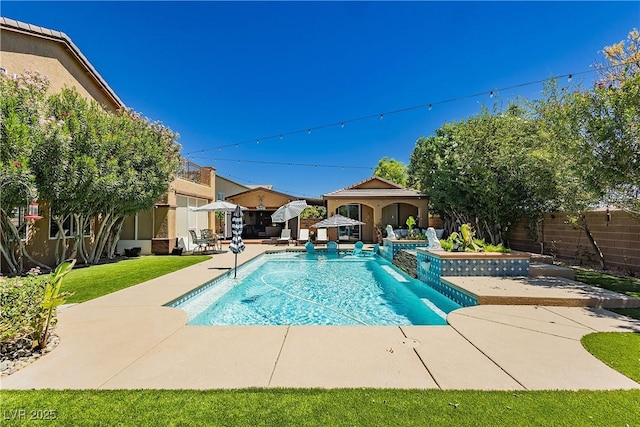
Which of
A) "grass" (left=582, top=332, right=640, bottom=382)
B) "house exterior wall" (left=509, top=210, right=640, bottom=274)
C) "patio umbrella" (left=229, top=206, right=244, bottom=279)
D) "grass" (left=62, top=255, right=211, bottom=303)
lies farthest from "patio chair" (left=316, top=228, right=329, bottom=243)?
"grass" (left=582, top=332, right=640, bottom=382)

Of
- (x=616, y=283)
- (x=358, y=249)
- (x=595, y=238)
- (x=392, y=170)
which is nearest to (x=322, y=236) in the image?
(x=358, y=249)

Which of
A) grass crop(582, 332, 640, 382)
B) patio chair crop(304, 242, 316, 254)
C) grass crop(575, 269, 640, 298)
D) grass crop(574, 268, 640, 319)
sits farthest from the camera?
patio chair crop(304, 242, 316, 254)

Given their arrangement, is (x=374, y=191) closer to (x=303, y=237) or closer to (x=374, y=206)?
(x=374, y=206)

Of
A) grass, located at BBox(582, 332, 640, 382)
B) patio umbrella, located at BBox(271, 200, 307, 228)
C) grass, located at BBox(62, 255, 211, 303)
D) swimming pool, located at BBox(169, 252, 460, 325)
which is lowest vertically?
swimming pool, located at BBox(169, 252, 460, 325)

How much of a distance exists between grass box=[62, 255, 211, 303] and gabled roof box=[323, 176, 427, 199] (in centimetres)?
1267

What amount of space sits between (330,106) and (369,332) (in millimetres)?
19694

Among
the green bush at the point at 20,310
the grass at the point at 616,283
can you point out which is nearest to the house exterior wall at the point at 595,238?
the grass at the point at 616,283

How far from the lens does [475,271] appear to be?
902cm

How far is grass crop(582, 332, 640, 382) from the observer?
3659 mm

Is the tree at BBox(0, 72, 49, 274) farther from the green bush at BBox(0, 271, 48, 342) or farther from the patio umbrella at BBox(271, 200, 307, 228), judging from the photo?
the patio umbrella at BBox(271, 200, 307, 228)

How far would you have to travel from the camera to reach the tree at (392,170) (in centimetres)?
4862

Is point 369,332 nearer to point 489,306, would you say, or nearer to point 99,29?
point 489,306

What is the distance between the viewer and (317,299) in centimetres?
909

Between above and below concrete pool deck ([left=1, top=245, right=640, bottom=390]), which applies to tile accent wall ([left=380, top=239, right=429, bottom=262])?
above
